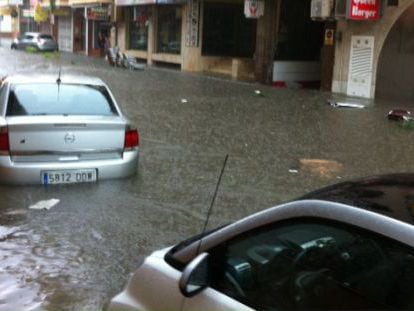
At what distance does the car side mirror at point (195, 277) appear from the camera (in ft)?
8.68

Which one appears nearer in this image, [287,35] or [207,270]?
[207,270]

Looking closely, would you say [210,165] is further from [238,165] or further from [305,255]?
[305,255]

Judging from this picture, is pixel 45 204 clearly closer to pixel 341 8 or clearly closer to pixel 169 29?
pixel 341 8

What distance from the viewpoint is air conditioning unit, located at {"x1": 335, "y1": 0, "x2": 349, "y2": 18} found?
20.5 m

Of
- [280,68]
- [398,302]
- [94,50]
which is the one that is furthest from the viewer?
[94,50]

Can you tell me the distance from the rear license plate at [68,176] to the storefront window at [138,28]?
30.7m

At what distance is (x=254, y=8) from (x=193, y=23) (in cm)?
715

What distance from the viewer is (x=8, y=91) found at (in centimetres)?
784

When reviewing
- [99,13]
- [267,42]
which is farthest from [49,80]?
[99,13]

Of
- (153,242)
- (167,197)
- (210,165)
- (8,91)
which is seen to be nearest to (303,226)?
(153,242)

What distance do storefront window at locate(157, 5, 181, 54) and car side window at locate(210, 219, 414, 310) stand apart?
31778 millimetres

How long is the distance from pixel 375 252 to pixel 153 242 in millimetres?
3950

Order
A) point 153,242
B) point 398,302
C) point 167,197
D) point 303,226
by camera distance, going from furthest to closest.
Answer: point 167,197
point 153,242
point 303,226
point 398,302

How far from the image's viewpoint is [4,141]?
7168mm
